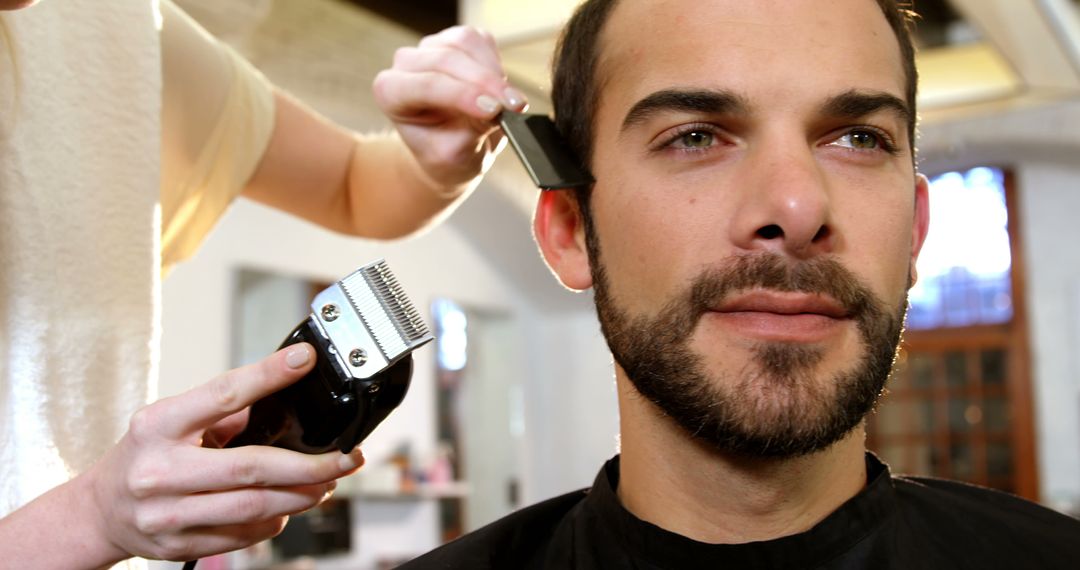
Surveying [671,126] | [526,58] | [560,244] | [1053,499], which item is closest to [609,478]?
[560,244]

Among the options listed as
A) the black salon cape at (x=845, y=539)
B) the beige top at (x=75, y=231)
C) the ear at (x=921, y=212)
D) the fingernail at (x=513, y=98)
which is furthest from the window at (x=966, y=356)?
the beige top at (x=75, y=231)

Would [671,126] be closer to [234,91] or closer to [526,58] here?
[234,91]

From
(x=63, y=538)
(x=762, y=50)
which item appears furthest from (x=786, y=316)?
(x=63, y=538)

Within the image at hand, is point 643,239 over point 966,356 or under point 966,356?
over

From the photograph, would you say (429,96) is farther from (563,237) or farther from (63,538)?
(63,538)

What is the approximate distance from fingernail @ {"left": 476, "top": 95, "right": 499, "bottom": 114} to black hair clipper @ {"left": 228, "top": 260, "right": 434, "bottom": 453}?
380 millimetres

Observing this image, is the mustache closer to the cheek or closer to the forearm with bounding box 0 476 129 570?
the cheek

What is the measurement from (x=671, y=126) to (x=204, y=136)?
1.90 feet

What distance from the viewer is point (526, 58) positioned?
11.1ft

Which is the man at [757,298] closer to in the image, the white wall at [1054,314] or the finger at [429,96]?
the finger at [429,96]

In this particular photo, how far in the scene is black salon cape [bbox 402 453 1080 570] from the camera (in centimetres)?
120

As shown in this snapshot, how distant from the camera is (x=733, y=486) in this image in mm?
1208

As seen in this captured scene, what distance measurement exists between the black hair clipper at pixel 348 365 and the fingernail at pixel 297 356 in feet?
0.07

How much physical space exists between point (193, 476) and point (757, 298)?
0.58m
